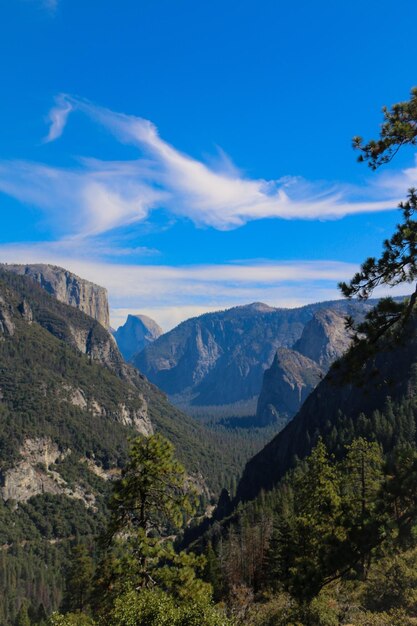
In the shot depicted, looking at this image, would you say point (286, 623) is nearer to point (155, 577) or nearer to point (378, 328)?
point (155, 577)

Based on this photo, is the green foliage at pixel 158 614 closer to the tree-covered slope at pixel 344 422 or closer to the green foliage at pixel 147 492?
the green foliage at pixel 147 492

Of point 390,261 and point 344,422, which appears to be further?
point 344,422

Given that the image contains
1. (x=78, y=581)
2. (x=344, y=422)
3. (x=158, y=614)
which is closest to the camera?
(x=158, y=614)

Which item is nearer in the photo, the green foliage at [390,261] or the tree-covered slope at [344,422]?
the green foliage at [390,261]

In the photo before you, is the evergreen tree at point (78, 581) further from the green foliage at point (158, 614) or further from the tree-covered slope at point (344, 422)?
the green foliage at point (158, 614)

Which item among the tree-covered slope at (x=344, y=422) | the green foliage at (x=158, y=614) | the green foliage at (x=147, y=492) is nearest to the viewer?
the green foliage at (x=158, y=614)

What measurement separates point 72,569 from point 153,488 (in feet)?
200

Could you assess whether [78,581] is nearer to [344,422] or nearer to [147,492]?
[147,492]

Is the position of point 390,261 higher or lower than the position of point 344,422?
higher

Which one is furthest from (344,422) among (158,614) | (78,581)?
(158,614)

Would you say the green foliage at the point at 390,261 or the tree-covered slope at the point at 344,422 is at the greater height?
the green foliage at the point at 390,261

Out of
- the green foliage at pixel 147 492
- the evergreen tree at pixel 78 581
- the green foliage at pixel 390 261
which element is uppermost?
the green foliage at pixel 390 261

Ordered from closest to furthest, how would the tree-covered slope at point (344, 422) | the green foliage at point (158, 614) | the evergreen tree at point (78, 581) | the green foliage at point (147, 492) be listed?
the green foliage at point (158, 614), the green foliage at point (147, 492), the evergreen tree at point (78, 581), the tree-covered slope at point (344, 422)

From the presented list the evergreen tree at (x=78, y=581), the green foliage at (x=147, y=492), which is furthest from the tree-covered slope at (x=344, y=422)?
the green foliage at (x=147, y=492)
